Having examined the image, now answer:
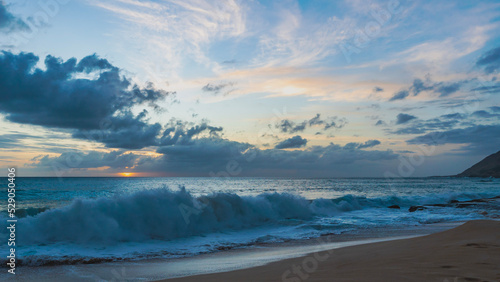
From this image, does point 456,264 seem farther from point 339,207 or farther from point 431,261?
point 339,207

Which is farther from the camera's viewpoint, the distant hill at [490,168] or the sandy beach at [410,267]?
the distant hill at [490,168]

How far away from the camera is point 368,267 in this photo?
17.4ft

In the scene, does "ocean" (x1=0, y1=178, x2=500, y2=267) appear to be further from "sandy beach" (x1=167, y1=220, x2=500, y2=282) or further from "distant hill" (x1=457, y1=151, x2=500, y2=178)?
"distant hill" (x1=457, y1=151, x2=500, y2=178)

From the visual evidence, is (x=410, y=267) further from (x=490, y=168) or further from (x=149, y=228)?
(x=490, y=168)

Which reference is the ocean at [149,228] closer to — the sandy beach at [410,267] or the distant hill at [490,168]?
the sandy beach at [410,267]

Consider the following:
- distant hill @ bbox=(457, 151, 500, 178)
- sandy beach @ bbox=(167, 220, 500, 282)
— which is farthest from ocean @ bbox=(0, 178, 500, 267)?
distant hill @ bbox=(457, 151, 500, 178)

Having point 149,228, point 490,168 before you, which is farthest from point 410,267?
point 490,168

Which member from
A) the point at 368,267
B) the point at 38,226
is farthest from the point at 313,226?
the point at 38,226

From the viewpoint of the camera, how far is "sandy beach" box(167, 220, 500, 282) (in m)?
4.48

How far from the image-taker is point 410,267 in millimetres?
5020

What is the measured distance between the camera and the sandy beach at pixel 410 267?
4484mm

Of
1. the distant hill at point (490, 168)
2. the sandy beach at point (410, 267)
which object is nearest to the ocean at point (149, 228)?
the sandy beach at point (410, 267)

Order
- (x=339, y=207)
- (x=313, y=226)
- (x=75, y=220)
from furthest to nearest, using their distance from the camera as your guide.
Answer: (x=339, y=207) < (x=313, y=226) < (x=75, y=220)

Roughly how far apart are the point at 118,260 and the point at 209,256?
98.5 inches
